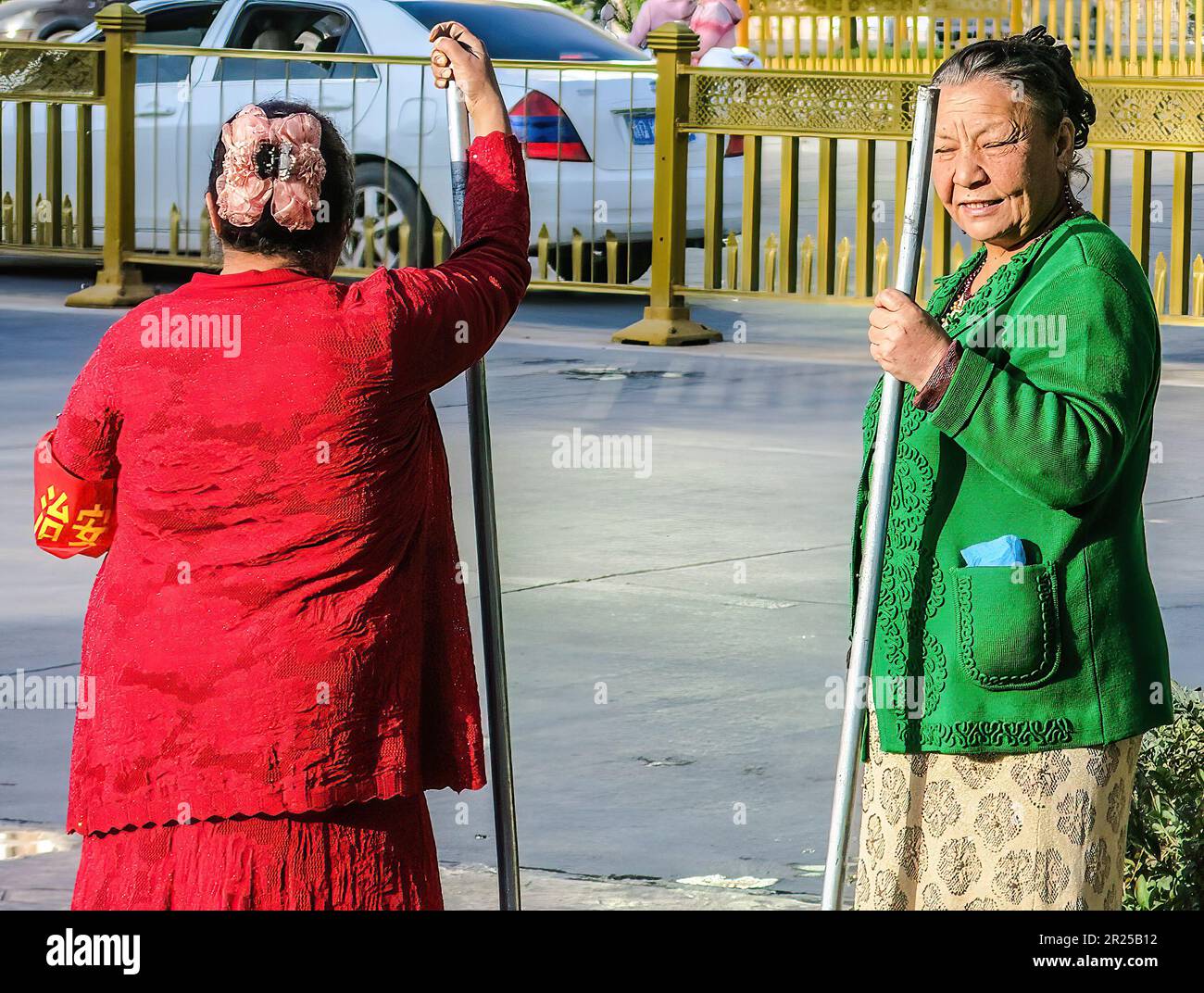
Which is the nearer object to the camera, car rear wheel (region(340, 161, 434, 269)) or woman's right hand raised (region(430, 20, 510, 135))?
woman's right hand raised (region(430, 20, 510, 135))

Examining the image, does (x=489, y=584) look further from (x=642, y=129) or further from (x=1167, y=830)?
(x=642, y=129)

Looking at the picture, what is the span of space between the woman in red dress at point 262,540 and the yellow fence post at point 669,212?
8986 millimetres

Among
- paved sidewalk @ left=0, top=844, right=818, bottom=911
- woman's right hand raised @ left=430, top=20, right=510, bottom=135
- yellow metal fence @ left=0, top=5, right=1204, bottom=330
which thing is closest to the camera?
woman's right hand raised @ left=430, top=20, right=510, bottom=135

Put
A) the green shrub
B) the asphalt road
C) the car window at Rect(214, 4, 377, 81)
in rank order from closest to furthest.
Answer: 1. the green shrub
2. the asphalt road
3. the car window at Rect(214, 4, 377, 81)

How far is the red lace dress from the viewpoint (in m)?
2.84

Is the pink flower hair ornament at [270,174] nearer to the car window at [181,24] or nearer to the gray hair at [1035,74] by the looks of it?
the gray hair at [1035,74]

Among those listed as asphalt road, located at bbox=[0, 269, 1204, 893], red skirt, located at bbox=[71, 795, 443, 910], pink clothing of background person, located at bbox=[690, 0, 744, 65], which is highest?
pink clothing of background person, located at bbox=[690, 0, 744, 65]

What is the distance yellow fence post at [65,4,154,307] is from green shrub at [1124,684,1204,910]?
32.3 feet

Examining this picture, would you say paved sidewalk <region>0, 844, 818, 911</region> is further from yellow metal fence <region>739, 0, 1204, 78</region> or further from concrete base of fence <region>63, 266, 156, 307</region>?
yellow metal fence <region>739, 0, 1204, 78</region>

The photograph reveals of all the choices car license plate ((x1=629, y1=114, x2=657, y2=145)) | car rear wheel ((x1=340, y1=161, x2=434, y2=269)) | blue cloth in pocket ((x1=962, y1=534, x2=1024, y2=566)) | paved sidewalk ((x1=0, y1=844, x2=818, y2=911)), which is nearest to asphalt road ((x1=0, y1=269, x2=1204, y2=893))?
paved sidewalk ((x1=0, y1=844, x2=818, y2=911))

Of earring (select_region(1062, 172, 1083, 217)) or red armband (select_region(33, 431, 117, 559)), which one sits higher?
earring (select_region(1062, 172, 1083, 217))

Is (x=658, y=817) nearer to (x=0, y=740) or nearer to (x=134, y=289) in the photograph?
(x=0, y=740)

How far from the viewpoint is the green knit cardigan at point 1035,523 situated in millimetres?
2830
